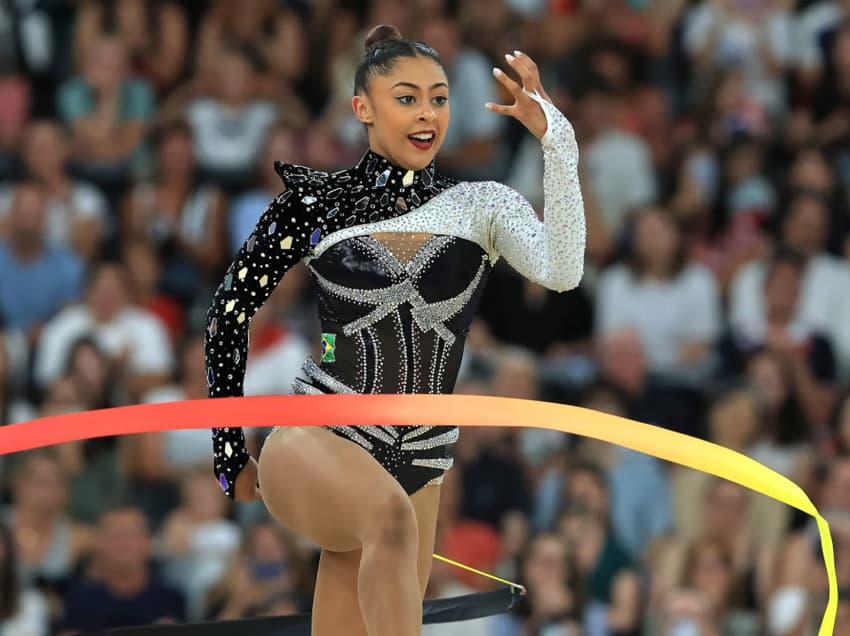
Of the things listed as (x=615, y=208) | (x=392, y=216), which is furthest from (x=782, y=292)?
(x=392, y=216)

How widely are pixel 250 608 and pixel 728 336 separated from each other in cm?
272

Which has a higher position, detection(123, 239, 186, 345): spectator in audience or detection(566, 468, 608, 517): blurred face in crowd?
detection(123, 239, 186, 345): spectator in audience

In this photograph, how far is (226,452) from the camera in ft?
13.0

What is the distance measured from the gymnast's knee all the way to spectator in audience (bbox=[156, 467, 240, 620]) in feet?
10.5

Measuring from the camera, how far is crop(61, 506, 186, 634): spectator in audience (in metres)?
6.42

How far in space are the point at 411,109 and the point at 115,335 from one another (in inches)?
158

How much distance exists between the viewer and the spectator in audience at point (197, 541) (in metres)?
6.63

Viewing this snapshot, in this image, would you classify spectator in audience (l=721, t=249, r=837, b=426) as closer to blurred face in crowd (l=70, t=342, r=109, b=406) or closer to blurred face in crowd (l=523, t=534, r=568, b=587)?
blurred face in crowd (l=523, t=534, r=568, b=587)

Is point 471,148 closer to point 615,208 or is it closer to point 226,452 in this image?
point 615,208

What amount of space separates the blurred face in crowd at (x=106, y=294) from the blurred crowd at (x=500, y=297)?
0.01 m

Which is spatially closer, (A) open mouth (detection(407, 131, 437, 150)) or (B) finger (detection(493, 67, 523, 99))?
(B) finger (detection(493, 67, 523, 99))

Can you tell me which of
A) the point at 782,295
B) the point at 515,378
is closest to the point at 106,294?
the point at 515,378

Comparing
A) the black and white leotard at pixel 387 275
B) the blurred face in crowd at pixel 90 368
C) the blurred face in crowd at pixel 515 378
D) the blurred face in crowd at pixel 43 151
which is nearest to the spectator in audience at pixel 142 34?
the blurred face in crowd at pixel 43 151

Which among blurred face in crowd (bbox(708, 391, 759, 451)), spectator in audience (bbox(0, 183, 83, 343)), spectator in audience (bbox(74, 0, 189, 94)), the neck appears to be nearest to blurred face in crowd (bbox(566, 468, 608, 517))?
blurred face in crowd (bbox(708, 391, 759, 451))
